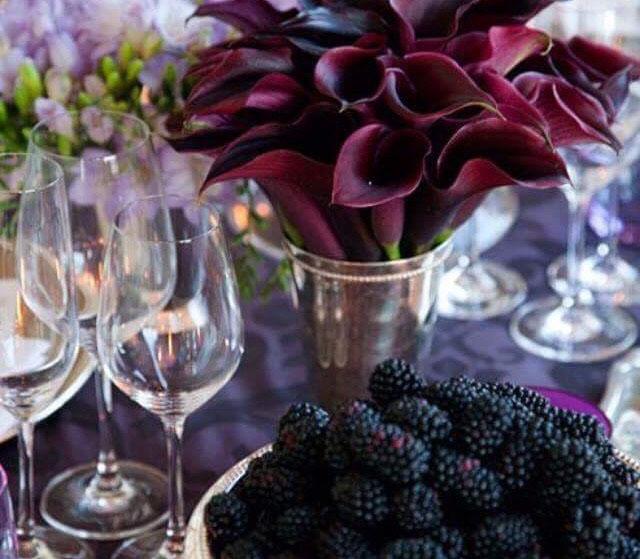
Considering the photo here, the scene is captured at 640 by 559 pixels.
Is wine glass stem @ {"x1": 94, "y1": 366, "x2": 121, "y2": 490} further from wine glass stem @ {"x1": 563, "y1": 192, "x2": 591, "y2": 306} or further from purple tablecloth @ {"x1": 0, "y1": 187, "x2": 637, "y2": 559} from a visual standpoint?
wine glass stem @ {"x1": 563, "y1": 192, "x2": 591, "y2": 306}

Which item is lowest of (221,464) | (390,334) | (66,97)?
(221,464)

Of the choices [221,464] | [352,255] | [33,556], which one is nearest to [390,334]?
[352,255]

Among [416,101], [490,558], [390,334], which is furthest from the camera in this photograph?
[390,334]

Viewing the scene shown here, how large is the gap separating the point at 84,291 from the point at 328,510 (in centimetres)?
37

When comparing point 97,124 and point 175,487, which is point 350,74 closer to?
point 97,124

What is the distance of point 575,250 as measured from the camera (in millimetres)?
1415

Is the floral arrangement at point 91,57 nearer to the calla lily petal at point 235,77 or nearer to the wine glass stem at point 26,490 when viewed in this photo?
the calla lily petal at point 235,77

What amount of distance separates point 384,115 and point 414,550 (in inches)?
15.6

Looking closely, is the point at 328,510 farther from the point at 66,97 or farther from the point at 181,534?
the point at 66,97

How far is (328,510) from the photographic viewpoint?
78 cm

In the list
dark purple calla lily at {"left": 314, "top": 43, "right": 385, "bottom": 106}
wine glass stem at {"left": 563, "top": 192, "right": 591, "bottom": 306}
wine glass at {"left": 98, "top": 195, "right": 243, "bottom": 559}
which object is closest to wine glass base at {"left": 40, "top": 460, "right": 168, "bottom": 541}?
wine glass at {"left": 98, "top": 195, "right": 243, "bottom": 559}

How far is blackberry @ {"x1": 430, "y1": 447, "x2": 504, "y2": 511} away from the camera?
75cm

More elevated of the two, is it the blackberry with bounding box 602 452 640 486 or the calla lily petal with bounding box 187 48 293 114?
the calla lily petal with bounding box 187 48 293 114

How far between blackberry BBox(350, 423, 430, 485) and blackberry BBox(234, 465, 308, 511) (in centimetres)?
5
